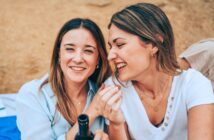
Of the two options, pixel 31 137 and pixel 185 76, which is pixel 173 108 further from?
pixel 31 137

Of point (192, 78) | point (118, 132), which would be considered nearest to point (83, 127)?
point (118, 132)

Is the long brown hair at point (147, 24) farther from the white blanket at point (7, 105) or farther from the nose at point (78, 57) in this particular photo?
the white blanket at point (7, 105)

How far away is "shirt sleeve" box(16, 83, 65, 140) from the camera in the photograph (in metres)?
2.30

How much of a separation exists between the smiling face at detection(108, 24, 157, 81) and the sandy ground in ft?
9.03

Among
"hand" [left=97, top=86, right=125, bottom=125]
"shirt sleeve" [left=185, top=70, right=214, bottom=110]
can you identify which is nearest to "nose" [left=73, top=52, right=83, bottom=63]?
"hand" [left=97, top=86, right=125, bottom=125]

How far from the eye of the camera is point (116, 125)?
2252 mm

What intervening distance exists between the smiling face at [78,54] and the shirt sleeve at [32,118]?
0.91 feet

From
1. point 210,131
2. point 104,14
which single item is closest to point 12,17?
point 104,14

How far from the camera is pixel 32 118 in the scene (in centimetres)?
232

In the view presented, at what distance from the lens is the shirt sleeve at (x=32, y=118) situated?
2.30m

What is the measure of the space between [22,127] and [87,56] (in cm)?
64

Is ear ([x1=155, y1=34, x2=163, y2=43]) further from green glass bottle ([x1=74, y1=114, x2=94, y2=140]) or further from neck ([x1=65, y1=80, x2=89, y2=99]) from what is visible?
green glass bottle ([x1=74, y1=114, x2=94, y2=140])

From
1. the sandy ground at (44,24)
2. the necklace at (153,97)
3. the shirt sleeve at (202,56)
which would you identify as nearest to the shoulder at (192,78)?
the necklace at (153,97)

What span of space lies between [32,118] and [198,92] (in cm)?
108
